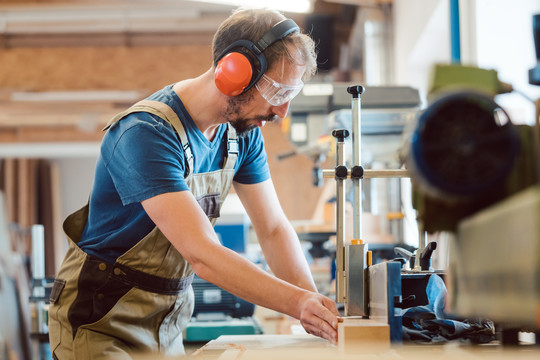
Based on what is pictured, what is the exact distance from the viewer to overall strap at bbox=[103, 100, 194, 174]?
1.53 metres

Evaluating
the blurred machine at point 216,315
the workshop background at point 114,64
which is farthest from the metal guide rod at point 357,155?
the workshop background at point 114,64

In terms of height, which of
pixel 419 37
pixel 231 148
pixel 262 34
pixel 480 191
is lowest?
pixel 480 191

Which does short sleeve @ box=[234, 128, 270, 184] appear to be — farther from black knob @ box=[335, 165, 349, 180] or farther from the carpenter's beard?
black knob @ box=[335, 165, 349, 180]

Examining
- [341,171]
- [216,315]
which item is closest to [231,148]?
[341,171]

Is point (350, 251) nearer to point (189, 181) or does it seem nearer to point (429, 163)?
point (189, 181)

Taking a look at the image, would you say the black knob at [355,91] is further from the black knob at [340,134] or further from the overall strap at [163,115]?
the overall strap at [163,115]

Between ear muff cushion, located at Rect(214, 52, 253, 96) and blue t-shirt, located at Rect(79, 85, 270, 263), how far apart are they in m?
0.14

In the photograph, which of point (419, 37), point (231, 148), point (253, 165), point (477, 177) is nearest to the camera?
point (477, 177)

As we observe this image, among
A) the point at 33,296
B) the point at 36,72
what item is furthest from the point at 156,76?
the point at 33,296

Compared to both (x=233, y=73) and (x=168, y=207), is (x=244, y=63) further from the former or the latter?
(x=168, y=207)

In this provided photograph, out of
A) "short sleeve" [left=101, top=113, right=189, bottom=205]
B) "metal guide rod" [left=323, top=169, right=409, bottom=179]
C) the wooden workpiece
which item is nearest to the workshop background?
"metal guide rod" [left=323, top=169, right=409, bottom=179]

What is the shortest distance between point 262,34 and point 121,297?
0.77m

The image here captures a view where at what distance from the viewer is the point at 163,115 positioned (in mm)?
1548

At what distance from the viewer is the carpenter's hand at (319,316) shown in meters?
1.20
